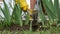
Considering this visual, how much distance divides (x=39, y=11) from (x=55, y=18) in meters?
0.41

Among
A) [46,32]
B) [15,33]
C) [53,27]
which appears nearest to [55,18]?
[53,27]

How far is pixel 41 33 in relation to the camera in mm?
5301

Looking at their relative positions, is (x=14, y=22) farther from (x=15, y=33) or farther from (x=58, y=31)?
(x=58, y=31)

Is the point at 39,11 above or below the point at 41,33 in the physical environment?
above

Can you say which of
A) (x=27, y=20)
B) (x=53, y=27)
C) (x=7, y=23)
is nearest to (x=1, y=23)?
(x=7, y=23)

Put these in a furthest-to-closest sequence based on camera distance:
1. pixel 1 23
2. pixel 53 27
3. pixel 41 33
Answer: pixel 1 23
pixel 53 27
pixel 41 33

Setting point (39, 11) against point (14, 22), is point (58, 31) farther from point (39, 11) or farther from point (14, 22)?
point (14, 22)

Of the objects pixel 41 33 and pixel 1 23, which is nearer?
pixel 41 33

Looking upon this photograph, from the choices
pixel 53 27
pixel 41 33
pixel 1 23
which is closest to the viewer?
pixel 41 33

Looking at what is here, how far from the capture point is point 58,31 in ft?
18.0

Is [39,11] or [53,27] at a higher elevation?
[39,11]

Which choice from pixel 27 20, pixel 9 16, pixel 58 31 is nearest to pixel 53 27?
pixel 58 31

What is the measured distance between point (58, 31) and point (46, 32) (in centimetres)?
29

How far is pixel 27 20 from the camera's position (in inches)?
236
